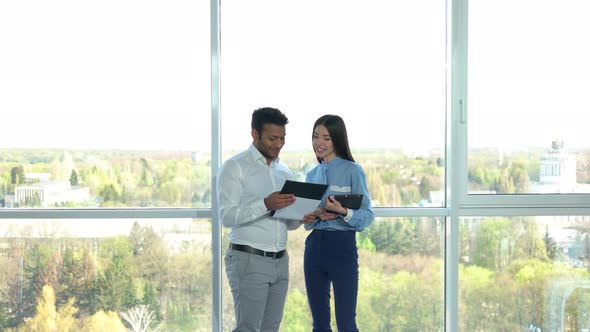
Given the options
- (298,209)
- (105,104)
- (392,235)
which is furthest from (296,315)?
(105,104)

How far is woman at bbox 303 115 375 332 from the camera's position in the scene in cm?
334

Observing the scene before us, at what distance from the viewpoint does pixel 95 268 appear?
3.94 meters

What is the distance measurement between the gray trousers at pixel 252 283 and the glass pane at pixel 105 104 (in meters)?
0.86

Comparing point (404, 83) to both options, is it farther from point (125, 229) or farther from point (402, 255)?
point (125, 229)

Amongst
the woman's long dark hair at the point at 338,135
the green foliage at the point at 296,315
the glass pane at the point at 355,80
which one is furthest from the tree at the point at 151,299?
the woman's long dark hair at the point at 338,135

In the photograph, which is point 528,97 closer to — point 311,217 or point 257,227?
point 311,217

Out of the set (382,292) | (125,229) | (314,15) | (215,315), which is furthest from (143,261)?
(314,15)

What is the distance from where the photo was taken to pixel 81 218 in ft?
12.9

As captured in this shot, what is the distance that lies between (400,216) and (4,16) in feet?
7.97

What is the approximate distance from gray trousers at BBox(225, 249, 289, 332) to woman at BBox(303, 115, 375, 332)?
0.22 meters

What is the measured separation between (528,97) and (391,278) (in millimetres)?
1285

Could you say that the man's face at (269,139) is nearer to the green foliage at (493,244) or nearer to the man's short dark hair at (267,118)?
the man's short dark hair at (267,118)

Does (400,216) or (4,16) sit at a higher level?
(4,16)

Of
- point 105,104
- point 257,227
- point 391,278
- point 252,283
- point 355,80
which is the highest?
point 355,80
